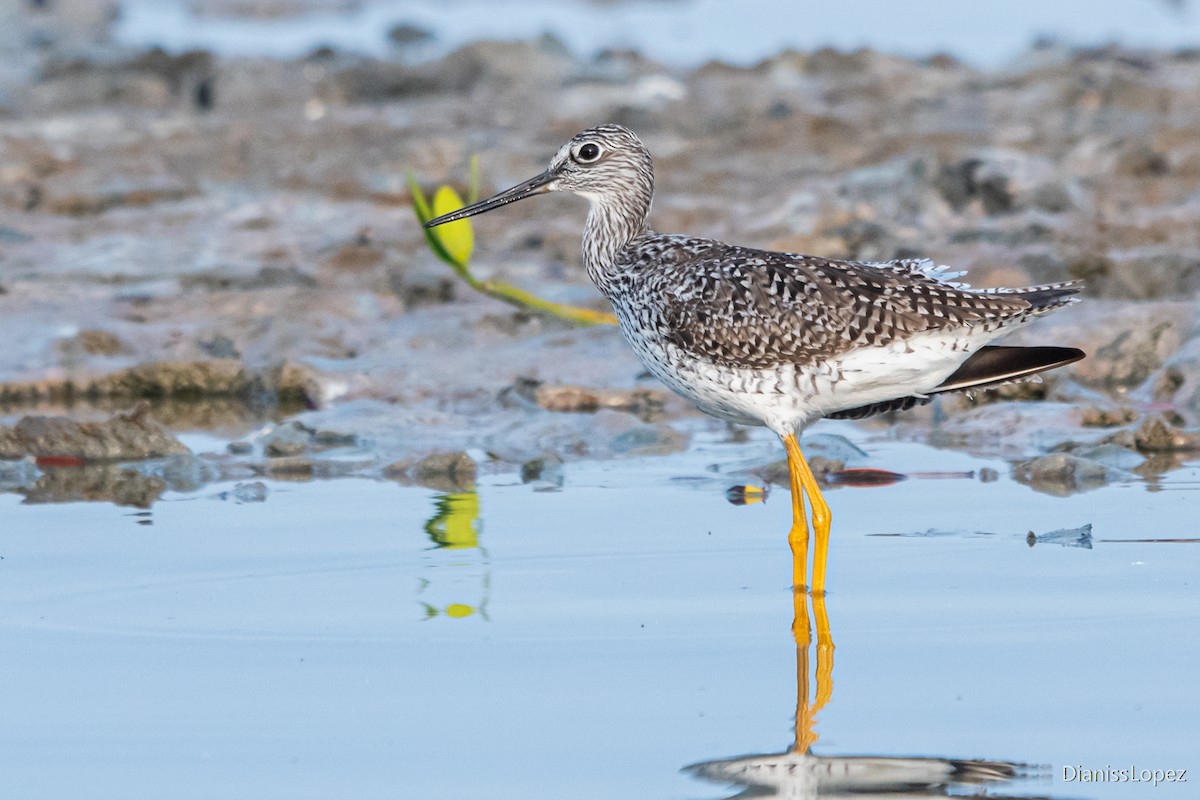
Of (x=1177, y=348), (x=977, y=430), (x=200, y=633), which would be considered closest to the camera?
(x=200, y=633)

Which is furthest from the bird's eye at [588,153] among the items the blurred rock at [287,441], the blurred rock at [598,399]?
the blurred rock at [287,441]

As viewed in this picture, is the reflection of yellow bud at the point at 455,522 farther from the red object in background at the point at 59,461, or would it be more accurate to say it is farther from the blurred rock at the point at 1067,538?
the blurred rock at the point at 1067,538

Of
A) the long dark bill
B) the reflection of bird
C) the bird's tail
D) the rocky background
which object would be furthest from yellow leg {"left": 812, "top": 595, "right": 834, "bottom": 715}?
the long dark bill

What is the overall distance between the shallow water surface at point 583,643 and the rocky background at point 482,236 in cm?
86

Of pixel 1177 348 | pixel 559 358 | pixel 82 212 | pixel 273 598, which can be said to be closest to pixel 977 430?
pixel 1177 348

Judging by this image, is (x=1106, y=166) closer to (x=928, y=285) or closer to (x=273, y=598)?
(x=928, y=285)

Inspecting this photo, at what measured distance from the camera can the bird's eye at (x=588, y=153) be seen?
8.41 m

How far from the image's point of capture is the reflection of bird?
442 centimetres

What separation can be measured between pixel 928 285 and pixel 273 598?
2.78m

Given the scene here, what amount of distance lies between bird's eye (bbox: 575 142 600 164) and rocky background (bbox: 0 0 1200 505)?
1.46 m

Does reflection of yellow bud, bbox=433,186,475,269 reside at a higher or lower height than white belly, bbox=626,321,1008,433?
higher

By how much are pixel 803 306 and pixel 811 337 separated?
14 centimetres

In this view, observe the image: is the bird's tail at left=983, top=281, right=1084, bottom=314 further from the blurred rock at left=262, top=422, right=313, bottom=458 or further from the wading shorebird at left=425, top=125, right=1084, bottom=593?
the blurred rock at left=262, top=422, right=313, bottom=458

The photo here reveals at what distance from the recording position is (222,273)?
12.6m
